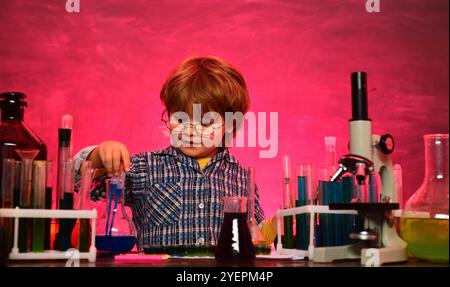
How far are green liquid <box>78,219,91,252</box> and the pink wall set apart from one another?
1.29 m

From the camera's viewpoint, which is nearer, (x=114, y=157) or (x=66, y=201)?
(x=66, y=201)

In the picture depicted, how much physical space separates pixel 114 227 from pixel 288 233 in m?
0.35

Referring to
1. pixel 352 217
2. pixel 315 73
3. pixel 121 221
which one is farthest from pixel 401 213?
pixel 315 73

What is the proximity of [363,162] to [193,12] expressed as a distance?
4.71ft

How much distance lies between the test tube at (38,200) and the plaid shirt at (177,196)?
2.25 feet

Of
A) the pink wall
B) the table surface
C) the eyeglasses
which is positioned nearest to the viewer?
the table surface

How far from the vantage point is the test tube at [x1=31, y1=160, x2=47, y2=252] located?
104cm

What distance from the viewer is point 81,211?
1.06 meters

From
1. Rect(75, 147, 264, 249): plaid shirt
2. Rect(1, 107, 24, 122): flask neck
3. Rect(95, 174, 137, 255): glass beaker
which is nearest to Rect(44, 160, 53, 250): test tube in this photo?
Rect(95, 174, 137, 255): glass beaker

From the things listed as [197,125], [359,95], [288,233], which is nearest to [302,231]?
[288,233]

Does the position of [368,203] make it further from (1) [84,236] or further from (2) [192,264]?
(1) [84,236]

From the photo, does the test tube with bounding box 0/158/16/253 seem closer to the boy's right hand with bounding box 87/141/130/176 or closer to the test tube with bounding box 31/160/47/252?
the test tube with bounding box 31/160/47/252

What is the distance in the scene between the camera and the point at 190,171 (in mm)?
1831

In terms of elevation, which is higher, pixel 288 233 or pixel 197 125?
pixel 197 125
